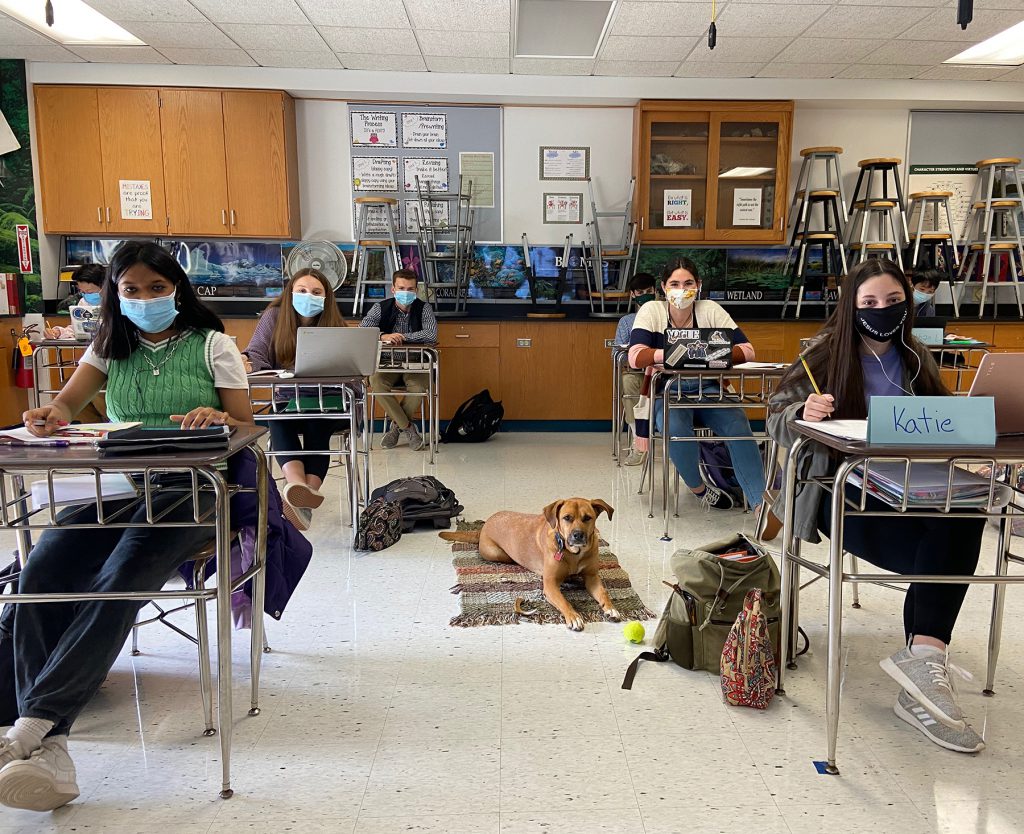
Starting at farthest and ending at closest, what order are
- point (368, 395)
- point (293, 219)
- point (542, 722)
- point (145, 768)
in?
point (293, 219) < point (368, 395) < point (542, 722) < point (145, 768)

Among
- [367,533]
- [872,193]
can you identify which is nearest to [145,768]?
[367,533]

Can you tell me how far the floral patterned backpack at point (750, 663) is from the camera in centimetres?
189

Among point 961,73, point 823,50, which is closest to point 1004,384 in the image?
point 823,50

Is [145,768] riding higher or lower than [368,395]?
lower

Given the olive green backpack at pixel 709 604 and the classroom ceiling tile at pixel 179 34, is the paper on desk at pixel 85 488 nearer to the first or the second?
the olive green backpack at pixel 709 604

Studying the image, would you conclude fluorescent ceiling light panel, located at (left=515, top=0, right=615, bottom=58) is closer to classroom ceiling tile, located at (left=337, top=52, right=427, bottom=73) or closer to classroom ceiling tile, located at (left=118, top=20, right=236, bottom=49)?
classroom ceiling tile, located at (left=337, top=52, right=427, bottom=73)

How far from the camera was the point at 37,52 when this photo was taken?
520 centimetres

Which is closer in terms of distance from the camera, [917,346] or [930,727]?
[930,727]

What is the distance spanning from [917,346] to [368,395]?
2198 millimetres

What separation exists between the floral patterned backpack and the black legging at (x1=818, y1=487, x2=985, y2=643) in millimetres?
300

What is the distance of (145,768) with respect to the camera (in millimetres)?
1655

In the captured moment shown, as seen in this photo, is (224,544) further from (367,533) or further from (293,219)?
(293,219)

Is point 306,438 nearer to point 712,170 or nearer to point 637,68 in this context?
point 637,68

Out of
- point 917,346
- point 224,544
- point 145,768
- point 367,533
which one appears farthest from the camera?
point 367,533
